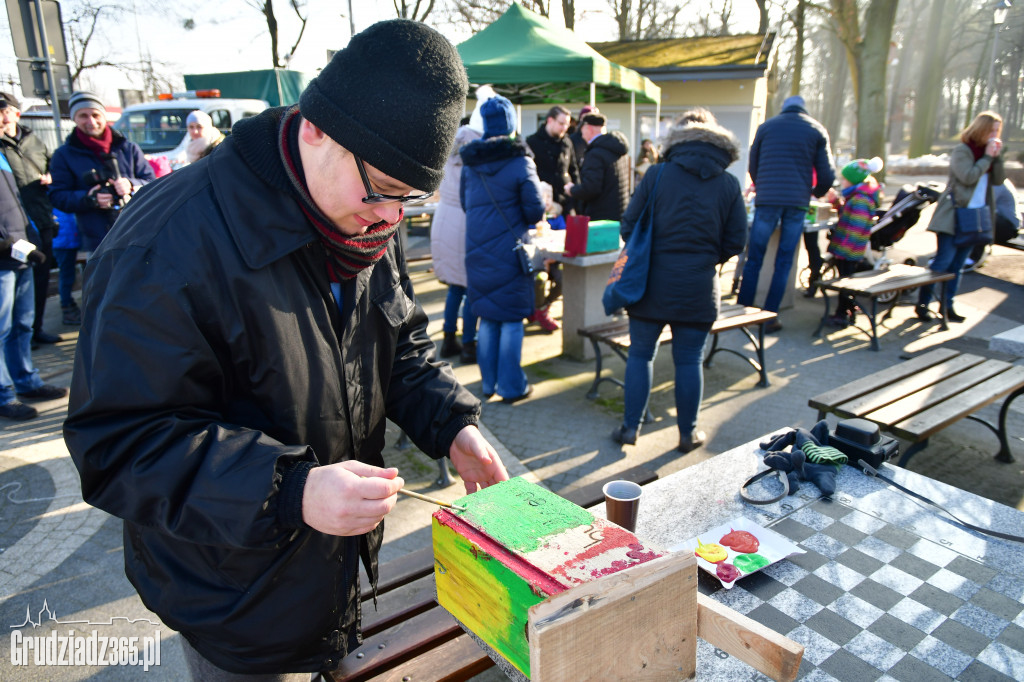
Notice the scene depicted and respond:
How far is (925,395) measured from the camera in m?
3.63

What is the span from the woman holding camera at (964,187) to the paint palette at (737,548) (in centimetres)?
607

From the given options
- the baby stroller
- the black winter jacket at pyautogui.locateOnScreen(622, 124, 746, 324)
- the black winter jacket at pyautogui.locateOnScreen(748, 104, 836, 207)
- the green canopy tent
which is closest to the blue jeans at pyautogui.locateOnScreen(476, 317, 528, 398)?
the black winter jacket at pyautogui.locateOnScreen(622, 124, 746, 324)

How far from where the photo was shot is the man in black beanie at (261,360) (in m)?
1.13

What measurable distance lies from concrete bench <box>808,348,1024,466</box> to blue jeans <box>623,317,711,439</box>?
70 centimetres

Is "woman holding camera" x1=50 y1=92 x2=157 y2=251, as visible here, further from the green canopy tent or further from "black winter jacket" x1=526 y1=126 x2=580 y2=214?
the green canopy tent

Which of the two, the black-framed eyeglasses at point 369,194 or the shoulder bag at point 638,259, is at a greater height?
the black-framed eyeglasses at point 369,194

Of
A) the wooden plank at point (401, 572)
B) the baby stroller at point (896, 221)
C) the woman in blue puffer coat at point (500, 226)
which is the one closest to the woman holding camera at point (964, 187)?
the baby stroller at point (896, 221)

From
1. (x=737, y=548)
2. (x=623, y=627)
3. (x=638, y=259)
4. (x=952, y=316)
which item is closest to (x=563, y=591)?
(x=623, y=627)

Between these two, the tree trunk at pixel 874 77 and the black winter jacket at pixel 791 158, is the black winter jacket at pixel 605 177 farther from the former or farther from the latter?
the tree trunk at pixel 874 77

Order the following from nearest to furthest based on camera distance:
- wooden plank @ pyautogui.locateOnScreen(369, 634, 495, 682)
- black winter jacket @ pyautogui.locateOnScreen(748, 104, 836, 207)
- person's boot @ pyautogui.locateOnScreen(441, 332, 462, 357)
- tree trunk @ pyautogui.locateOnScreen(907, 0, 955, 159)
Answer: wooden plank @ pyautogui.locateOnScreen(369, 634, 495, 682) < person's boot @ pyautogui.locateOnScreen(441, 332, 462, 357) < black winter jacket @ pyautogui.locateOnScreen(748, 104, 836, 207) < tree trunk @ pyautogui.locateOnScreen(907, 0, 955, 159)

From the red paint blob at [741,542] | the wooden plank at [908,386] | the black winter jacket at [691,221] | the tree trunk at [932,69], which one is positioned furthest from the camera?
the tree trunk at [932,69]

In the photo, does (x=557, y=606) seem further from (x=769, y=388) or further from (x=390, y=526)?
(x=769, y=388)

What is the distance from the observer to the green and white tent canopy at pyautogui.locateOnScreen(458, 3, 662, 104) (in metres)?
8.71

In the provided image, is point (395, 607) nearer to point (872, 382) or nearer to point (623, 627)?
point (623, 627)
